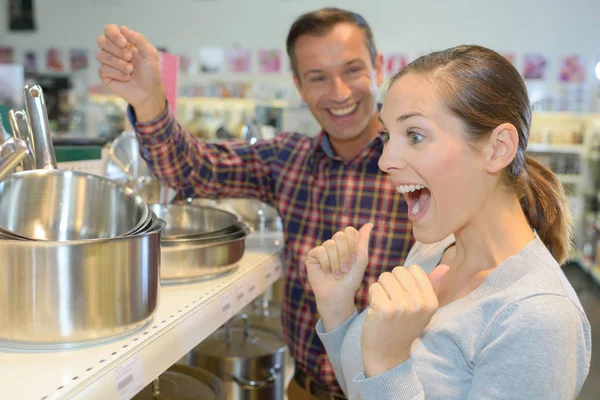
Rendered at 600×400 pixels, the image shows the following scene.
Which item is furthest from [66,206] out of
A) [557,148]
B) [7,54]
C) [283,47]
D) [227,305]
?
[7,54]

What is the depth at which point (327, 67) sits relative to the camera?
1.86 m

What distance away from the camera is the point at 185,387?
56.0 inches

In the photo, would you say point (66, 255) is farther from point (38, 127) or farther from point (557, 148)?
point (557, 148)

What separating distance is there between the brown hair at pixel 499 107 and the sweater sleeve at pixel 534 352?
12.3 inches

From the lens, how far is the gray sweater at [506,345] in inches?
36.5

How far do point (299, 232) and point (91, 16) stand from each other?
7.83 metres

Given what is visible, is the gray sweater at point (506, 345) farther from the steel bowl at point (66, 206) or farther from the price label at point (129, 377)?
the steel bowl at point (66, 206)

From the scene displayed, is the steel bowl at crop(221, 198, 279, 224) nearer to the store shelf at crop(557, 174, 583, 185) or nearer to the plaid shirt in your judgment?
the plaid shirt

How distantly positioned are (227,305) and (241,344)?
62 cm

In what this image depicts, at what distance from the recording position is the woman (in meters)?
A: 0.95

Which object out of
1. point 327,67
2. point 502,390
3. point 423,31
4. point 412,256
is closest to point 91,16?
point 423,31

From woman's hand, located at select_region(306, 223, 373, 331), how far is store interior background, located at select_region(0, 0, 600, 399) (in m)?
5.61

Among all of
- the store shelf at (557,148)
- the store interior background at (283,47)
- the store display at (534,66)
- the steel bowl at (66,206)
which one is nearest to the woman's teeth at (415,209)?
the steel bowl at (66,206)

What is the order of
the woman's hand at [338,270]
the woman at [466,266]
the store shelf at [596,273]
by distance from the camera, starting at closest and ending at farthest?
the woman at [466,266]
the woman's hand at [338,270]
the store shelf at [596,273]
